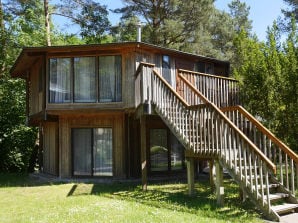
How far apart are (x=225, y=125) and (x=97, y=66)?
22.4ft

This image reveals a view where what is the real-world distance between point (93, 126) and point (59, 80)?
2367 mm

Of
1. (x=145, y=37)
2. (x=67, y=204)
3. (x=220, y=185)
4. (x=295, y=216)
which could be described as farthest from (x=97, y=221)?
(x=145, y=37)

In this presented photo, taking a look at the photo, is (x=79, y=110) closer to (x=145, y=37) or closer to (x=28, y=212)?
(x=28, y=212)

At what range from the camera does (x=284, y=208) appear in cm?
809

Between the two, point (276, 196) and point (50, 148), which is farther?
point (50, 148)

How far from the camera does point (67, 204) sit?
9.30 m

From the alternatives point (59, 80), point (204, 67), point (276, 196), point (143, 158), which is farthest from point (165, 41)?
point (276, 196)

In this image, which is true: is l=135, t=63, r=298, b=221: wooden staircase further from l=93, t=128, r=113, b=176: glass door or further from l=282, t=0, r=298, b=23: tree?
l=282, t=0, r=298, b=23: tree

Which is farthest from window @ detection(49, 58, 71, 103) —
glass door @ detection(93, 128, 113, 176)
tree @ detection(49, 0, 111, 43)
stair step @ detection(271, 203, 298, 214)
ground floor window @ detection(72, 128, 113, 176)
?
tree @ detection(49, 0, 111, 43)

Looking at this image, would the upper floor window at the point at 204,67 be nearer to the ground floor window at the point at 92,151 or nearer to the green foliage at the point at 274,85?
the green foliage at the point at 274,85

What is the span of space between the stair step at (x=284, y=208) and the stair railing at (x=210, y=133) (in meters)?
Answer: 0.38

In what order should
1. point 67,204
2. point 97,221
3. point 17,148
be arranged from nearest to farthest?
point 97,221
point 67,204
point 17,148

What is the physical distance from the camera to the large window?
13695 millimetres

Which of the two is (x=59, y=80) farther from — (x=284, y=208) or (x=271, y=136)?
(x=284, y=208)
